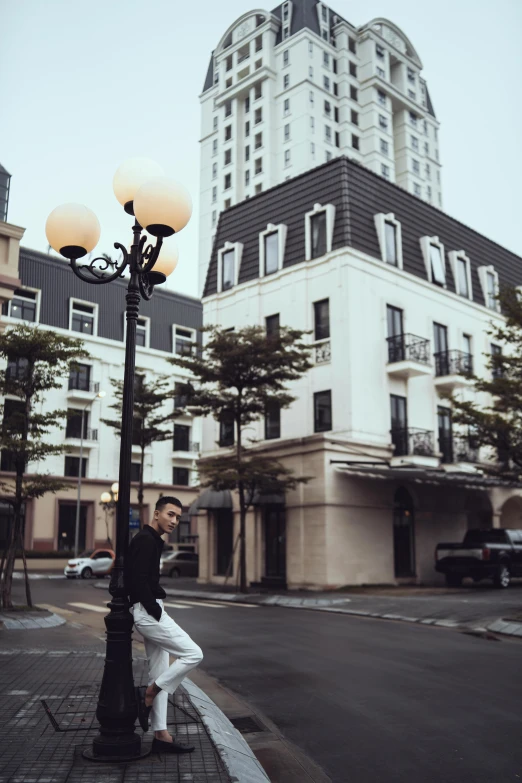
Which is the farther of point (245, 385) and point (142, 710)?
point (245, 385)

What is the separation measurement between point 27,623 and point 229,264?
70.8 feet

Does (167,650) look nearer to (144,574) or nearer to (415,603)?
(144,574)

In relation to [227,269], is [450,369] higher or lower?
lower

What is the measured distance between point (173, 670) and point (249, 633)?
333 inches

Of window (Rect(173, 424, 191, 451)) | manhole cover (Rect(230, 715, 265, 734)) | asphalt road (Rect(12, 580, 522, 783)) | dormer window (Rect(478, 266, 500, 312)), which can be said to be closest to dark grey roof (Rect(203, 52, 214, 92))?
window (Rect(173, 424, 191, 451))

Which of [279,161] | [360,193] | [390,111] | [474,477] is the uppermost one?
[390,111]

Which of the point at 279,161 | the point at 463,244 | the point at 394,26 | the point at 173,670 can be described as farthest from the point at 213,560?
the point at 394,26

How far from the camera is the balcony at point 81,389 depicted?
1797 inches

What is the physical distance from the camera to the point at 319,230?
Answer: 2844cm

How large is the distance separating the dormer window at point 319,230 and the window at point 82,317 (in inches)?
904

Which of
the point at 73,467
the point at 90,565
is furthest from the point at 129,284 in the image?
the point at 73,467

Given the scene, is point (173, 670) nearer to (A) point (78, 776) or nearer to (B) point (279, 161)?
(A) point (78, 776)

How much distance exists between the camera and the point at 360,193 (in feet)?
93.4

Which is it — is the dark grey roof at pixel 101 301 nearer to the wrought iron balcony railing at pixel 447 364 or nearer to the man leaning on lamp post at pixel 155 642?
the wrought iron balcony railing at pixel 447 364
